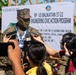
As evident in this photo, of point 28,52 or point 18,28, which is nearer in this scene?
point 28,52

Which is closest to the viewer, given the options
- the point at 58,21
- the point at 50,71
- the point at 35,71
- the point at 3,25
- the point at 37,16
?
the point at 35,71

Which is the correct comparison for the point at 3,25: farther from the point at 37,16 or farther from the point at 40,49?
the point at 40,49

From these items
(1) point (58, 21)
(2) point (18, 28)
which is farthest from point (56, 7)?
(2) point (18, 28)

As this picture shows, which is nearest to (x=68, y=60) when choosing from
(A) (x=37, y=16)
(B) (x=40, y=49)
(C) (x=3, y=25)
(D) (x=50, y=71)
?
(D) (x=50, y=71)

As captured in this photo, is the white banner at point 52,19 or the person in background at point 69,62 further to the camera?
the white banner at point 52,19

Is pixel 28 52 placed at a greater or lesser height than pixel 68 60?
greater

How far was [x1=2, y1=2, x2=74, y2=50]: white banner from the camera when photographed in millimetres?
6410

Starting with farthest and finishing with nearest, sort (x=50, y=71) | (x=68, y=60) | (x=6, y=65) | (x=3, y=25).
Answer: (x=3, y=25) < (x=6, y=65) < (x=68, y=60) < (x=50, y=71)

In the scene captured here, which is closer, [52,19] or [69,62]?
[69,62]

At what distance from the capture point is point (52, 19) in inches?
270

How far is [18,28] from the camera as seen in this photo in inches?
204

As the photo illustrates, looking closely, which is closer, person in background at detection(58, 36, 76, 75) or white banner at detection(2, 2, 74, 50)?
→ person in background at detection(58, 36, 76, 75)

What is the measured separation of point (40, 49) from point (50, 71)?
0.93 feet

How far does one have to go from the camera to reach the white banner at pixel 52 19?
6410mm
